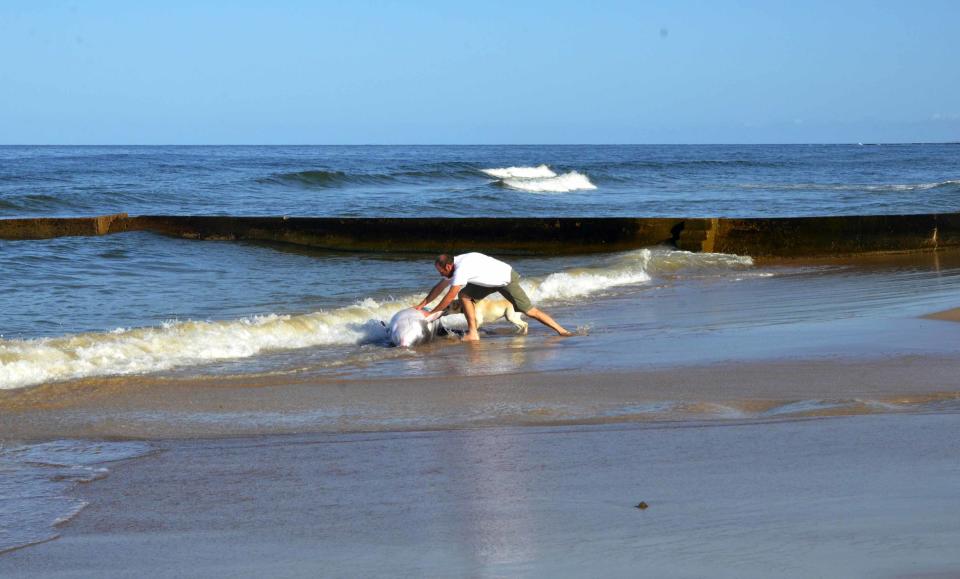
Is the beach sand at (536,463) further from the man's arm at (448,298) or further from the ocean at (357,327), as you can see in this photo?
the man's arm at (448,298)

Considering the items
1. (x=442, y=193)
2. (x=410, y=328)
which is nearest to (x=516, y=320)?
(x=410, y=328)

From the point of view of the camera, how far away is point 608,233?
712 inches

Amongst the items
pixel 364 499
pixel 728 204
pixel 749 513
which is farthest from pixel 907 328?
pixel 728 204

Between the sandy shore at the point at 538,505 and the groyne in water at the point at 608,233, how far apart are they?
11.8 m

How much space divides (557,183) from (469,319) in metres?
36.5

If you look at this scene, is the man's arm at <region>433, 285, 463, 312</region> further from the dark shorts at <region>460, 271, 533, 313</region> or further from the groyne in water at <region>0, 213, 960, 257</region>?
the groyne in water at <region>0, 213, 960, 257</region>

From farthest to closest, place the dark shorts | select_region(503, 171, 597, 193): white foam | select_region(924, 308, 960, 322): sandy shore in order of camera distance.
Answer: select_region(503, 171, 597, 193): white foam → the dark shorts → select_region(924, 308, 960, 322): sandy shore

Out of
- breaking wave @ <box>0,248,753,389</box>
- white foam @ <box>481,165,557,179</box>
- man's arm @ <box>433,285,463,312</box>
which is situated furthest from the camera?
white foam @ <box>481,165,557,179</box>

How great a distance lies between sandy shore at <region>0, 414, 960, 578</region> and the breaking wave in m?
2.74

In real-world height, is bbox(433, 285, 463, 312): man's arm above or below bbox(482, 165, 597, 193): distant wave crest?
above

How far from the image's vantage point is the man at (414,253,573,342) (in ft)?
33.1

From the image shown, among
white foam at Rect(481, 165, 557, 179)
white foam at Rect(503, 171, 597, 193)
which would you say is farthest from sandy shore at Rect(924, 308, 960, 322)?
white foam at Rect(481, 165, 557, 179)

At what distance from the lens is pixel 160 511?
487cm

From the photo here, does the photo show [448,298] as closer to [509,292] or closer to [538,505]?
[509,292]
